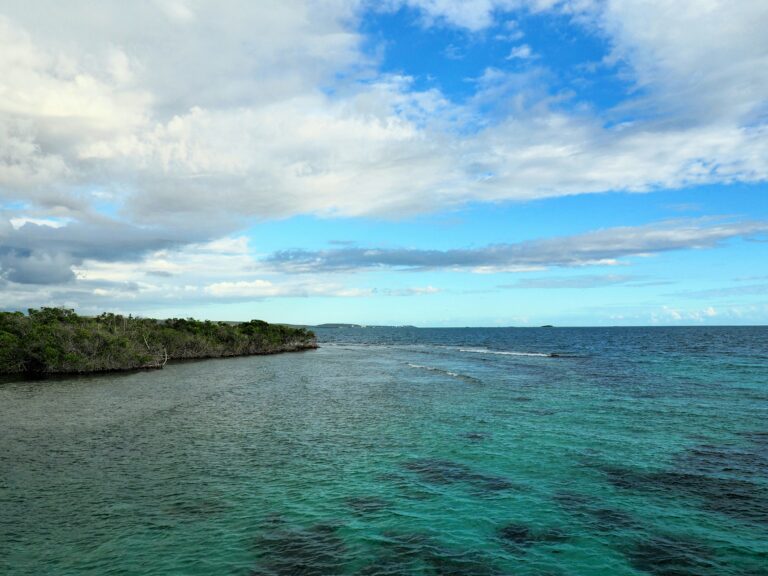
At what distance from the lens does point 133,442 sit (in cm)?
2972

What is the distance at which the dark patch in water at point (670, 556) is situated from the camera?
14711mm

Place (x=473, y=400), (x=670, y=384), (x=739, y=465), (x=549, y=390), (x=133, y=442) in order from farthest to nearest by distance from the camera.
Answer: (x=670, y=384) < (x=549, y=390) < (x=473, y=400) < (x=133, y=442) < (x=739, y=465)

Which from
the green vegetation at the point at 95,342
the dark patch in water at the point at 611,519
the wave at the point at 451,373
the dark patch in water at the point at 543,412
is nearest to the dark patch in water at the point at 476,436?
the dark patch in water at the point at 543,412

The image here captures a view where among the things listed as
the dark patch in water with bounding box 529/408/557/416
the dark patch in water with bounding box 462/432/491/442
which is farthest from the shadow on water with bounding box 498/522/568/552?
the dark patch in water with bounding box 529/408/557/416

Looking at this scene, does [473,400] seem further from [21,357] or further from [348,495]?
[21,357]

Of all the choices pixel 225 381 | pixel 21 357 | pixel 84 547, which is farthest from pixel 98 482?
pixel 21 357

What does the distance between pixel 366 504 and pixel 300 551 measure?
446cm

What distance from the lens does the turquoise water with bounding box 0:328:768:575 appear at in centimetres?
1560

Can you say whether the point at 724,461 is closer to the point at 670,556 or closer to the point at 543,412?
the point at 670,556

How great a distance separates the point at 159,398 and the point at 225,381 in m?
14.6

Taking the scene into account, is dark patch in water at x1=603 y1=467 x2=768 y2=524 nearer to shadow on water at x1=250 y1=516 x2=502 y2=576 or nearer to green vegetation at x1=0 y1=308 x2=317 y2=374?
shadow on water at x1=250 y1=516 x2=502 y2=576

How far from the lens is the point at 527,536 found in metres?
16.9

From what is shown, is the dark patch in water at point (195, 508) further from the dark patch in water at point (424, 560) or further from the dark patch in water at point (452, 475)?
the dark patch in water at point (452, 475)

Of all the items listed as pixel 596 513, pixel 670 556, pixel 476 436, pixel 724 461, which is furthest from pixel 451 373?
pixel 670 556
